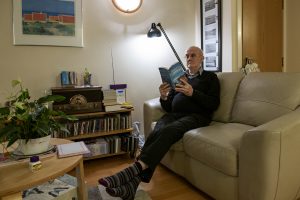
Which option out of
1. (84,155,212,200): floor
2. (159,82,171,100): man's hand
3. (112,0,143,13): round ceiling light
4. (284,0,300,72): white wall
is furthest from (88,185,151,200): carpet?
(284,0,300,72): white wall

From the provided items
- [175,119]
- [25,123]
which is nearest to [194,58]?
[175,119]

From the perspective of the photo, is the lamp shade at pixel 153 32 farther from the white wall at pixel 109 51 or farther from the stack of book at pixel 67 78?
the stack of book at pixel 67 78

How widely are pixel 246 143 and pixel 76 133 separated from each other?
5.00 ft

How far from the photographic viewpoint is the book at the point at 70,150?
4.20 ft

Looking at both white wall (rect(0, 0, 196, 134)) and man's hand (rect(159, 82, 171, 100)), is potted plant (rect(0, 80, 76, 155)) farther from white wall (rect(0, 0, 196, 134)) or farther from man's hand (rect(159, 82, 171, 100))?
white wall (rect(0, 0, 196, 134))

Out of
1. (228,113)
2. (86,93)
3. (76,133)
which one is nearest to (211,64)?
(228,113)

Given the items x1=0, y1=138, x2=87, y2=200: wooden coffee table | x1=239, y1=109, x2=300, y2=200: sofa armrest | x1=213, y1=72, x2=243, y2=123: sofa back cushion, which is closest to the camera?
x1=0, y1=138, x2=87, y2=200: wooden coffee table

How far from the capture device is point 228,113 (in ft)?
6.48

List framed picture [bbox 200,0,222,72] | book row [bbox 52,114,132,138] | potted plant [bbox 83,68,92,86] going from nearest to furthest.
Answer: book row [bbox 52,114,132,138] < potted plant [bbox 83,68,92,86] < framed picture [bbox 200,0,222,72]

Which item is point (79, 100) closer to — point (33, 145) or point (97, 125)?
point (97, 125)

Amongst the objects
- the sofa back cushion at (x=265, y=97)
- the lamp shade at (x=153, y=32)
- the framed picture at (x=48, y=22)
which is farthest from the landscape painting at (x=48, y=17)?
the sofa back cushion at (x=265, y=97)

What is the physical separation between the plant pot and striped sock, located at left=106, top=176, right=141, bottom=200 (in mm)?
450

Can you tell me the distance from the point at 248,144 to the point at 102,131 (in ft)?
4.73

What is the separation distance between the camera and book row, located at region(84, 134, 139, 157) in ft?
7.43
